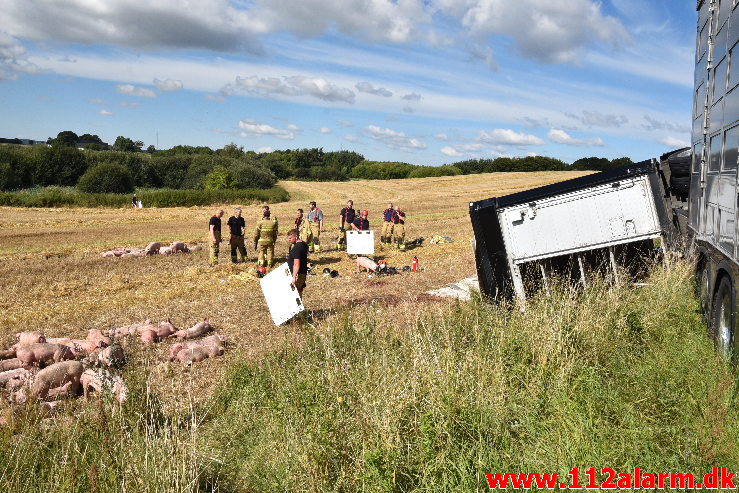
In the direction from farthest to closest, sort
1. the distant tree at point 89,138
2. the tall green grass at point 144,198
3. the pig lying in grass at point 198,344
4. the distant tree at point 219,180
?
the distant tree at point 89,138, the distant tree at point 219,180, the tall green grass at point 144,198, the pig lying in grass at point 198,344

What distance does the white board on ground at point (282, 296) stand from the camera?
394 inches

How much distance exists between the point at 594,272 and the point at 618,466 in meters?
5.61

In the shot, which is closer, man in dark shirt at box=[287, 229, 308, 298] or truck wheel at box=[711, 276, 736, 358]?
truck wheel at box=[711, 276, 736, 358]

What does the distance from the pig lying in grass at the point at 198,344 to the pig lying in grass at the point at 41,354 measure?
139 centimetres

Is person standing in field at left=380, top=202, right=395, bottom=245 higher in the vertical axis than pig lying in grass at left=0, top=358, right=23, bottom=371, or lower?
higher

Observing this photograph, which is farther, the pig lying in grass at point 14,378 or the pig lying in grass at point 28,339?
the pig lying in grass at point 28,339

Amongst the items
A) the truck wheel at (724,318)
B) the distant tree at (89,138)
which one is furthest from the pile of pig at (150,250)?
the distant tree at (89,138)

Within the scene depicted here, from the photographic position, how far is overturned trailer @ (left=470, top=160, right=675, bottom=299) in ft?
31.4

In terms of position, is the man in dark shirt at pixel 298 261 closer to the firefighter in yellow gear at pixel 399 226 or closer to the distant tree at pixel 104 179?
the firefighter in yellow gear at pixel 399 226

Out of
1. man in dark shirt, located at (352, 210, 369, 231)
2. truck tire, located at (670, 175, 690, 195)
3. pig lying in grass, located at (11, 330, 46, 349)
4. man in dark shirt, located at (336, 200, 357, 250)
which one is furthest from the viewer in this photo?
man in dark shirt, located at (336, 200, 357, 250)

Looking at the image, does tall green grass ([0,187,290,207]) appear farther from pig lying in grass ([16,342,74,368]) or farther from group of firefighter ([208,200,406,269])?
pig lying in grass ([16,342,74,368])

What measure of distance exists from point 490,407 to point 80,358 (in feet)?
20.4

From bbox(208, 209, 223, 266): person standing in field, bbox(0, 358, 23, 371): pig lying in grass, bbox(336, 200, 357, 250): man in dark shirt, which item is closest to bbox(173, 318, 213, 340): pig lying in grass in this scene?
bbox(0, 358, 23, 371): pig lying in grass

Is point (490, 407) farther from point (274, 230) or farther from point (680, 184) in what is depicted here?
point (274, 230)
